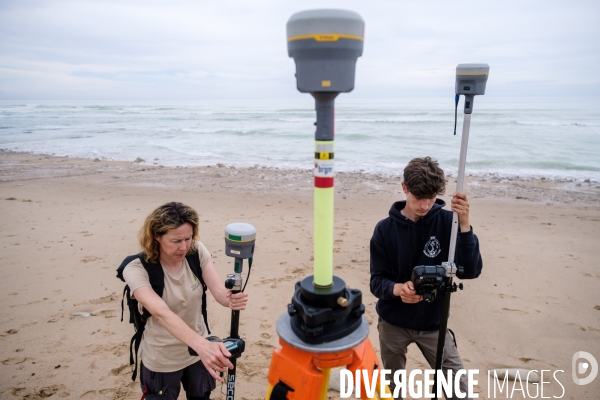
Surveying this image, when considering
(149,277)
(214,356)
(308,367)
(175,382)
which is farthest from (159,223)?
(308,367)

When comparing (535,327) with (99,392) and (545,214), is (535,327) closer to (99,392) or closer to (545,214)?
(99,392)

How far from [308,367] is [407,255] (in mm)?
1306

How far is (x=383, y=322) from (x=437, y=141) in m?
22.7

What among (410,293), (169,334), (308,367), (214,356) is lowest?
(169,334)

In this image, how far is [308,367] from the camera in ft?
4.66

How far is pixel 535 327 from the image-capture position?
14.6 ft

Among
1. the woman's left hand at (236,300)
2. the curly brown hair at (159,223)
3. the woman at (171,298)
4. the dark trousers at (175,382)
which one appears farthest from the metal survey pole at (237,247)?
the dark trousers at (175,382)

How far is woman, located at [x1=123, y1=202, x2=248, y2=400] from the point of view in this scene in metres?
2.29

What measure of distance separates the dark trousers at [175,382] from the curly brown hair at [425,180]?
1.70 m

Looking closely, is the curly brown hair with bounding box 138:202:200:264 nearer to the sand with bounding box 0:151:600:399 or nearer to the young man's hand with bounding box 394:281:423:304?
the young man's hand with bounding box 394:281:423:304

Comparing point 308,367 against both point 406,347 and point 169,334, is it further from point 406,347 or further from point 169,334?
point 406,347

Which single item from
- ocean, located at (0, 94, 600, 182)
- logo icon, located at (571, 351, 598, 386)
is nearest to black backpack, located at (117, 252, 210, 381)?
logo icon, located at (571, 351, 598, 386)

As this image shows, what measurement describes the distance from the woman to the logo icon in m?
3.17

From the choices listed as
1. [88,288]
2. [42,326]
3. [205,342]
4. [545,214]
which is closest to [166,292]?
[205,342]
